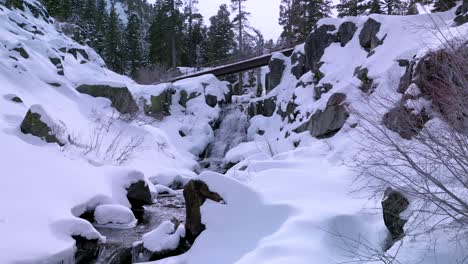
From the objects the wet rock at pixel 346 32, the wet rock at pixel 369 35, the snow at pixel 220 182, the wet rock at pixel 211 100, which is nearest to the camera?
the snow at pixel 220 182

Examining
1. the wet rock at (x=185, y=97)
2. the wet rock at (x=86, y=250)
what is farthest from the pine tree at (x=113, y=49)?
the wet rock at (x=86, y=250)

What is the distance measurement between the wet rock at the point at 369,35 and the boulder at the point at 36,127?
43.1 ft

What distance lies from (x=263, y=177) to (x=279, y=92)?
16357 millimetres

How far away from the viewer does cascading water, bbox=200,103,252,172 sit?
26.1m

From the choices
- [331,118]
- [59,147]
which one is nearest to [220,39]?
[331,118]

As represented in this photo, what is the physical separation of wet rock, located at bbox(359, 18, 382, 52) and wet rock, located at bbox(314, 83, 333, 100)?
2.38 m

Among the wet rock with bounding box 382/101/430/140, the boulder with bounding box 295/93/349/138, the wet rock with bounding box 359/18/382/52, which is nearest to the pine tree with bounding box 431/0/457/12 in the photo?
the wet rock with bounding box 359/18/382/52

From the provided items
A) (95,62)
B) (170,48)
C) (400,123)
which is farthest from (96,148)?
(170,48)

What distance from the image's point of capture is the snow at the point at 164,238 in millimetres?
7203

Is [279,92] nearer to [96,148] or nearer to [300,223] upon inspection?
[96,148]

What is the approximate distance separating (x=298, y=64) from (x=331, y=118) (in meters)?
9.79

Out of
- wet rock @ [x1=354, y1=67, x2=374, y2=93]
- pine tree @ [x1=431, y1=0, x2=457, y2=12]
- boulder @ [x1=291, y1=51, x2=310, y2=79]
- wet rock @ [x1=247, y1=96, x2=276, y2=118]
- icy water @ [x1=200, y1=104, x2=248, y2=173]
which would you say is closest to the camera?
wet rock @ [x1=354, y1=67, x2=374, y2=93]

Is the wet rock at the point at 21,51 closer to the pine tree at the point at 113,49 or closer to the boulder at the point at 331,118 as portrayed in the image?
the boulder at the point at 331,118

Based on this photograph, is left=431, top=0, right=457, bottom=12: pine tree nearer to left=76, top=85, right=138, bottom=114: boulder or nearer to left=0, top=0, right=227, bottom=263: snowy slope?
left=0, top=0, right=227, bottom=263: snowy slope
